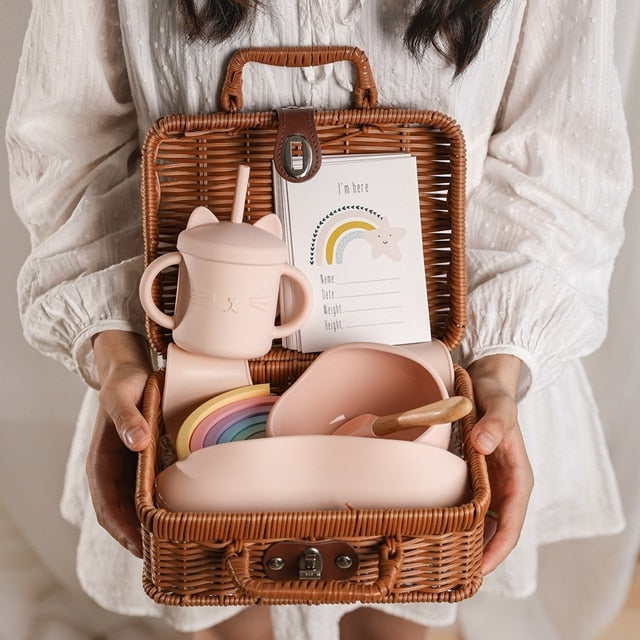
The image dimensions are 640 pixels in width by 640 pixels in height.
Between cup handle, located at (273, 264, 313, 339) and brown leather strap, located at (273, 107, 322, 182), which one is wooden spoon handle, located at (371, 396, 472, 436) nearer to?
cup handle, located at (273, 264, 313, 339)

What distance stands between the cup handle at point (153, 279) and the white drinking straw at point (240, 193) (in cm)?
6

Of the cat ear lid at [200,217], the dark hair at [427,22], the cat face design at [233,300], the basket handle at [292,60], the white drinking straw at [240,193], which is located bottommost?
the cat face design at [233,300]

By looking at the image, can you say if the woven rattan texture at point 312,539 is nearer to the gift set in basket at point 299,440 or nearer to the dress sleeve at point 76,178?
the gift set in basket at point 299,440

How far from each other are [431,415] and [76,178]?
0.42 metres

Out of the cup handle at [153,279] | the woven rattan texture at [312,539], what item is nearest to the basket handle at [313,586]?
the woven rattan texture at [312,539]

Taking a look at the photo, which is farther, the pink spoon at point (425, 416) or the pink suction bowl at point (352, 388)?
the pink suction bowl at point (352, 388)

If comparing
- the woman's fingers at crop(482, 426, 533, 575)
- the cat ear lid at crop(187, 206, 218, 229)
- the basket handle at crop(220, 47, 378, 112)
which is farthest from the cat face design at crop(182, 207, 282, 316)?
the woman's fingers at crop(482, 426, 533, 575)

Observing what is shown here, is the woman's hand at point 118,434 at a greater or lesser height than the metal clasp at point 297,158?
lesser

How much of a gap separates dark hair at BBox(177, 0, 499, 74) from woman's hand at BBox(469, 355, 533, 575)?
0.89 feet

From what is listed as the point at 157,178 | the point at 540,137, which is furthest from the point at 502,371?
the point at 157,178

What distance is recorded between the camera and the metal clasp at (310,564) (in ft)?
1.86

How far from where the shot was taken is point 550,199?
2.61 feet

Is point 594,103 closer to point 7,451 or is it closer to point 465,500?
point 465,500

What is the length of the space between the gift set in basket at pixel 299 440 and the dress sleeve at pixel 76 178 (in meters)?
0.08
